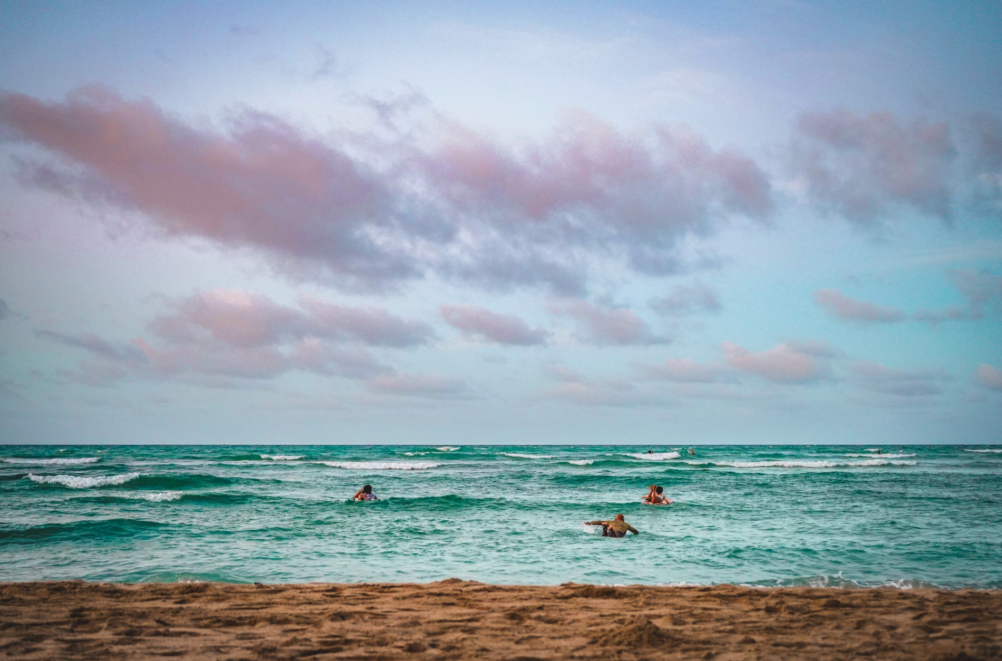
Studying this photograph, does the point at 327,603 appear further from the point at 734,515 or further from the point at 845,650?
the point at 734,515

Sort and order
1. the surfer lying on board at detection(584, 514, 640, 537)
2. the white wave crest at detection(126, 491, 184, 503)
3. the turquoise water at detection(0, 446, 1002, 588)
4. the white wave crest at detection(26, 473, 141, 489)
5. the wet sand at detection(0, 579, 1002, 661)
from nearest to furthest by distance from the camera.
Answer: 1. the wet sand at detection(0, 579, 1002, 661)
2. the turquoise water at detection(0, 446, 1002, 588)
3. the surfer lying on board at detection(584, 514, 640, 537)
4. the white wave crest at detection(126, 491, 184, 503)
5. the white wave crest at detection(26, 473, 141, 489)

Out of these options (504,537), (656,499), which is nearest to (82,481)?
(504,537)

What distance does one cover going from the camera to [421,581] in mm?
10531

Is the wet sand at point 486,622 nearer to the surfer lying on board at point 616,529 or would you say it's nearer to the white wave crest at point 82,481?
the surfer lying on board at point 616,529

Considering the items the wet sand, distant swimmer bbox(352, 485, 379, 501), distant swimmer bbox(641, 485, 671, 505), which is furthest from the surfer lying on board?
distant swimmer bbox(352, 485, 379, 501)

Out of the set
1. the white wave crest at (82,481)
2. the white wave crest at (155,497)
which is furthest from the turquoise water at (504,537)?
the white wave crest at (82,481)

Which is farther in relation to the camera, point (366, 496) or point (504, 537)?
point (366, 496)

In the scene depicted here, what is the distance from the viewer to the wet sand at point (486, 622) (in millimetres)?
6066

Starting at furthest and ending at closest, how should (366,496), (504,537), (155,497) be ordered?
(155,497)
(366,496)
(504,537)

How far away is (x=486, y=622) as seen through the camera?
23.5ft

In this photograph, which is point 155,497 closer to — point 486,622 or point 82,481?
point 82,481

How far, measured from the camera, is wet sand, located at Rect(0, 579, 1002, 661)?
6066 mm

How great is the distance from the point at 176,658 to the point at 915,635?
7.71 meters

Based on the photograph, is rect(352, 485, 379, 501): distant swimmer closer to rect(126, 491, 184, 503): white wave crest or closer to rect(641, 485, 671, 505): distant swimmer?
rect(126, 491, 184, 503): white wave crest
